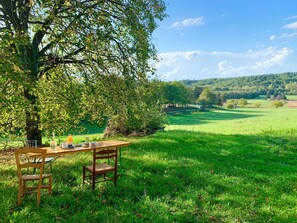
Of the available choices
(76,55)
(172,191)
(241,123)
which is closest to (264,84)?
(241,123)

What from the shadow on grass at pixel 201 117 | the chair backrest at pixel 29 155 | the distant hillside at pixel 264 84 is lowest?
the shadow on grass at pixel 201 117

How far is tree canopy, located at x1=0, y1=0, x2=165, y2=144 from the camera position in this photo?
28.2 ft

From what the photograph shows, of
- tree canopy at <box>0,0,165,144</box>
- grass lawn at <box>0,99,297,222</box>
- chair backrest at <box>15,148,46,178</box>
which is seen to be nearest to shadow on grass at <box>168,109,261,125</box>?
tree canopy at <box>0,0,165,144</box>

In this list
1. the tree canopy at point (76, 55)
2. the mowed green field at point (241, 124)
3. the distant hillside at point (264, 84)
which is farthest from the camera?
the distant hillside at point (264, 84)

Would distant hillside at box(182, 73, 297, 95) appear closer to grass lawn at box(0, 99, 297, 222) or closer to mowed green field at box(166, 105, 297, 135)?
mowed green field at box(166, 105, 297, 135)

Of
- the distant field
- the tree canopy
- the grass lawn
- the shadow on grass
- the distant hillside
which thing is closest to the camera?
the grass lawn

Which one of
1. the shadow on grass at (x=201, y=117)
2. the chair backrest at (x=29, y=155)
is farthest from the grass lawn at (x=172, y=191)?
the shadow on grass at (x=201, y=117)

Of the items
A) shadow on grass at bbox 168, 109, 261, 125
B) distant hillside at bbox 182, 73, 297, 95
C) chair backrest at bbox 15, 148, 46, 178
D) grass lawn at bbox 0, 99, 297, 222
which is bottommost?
shadow on grass at bbox 168, 109, 261, 125

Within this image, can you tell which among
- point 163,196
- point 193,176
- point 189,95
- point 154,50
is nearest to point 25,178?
point 163,196

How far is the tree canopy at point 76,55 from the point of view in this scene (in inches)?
339

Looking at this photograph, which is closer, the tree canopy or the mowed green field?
the tree canopy

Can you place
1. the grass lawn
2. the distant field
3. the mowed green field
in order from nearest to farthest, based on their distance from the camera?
the grass lawn → the mowed green field → the distant field

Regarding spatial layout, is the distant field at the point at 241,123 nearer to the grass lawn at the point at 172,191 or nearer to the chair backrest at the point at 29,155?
the grass lawn at the point at 172,191

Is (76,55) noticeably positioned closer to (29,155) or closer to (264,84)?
(29,155)
